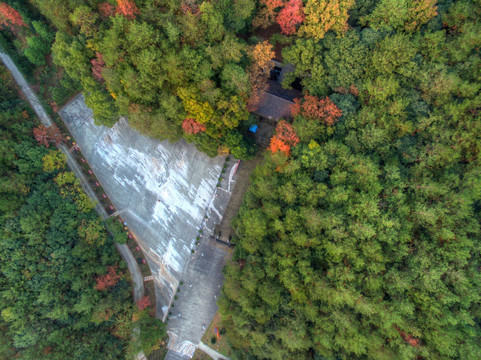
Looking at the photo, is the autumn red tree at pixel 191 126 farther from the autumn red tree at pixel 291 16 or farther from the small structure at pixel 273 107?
the autumn red tree at pixel 291 16

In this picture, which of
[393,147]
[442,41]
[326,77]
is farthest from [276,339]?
[442,41]

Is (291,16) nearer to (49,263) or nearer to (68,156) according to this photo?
(68,156)

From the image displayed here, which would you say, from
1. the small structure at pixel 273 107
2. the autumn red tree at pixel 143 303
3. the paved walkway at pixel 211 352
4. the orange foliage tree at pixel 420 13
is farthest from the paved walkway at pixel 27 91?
the orange foliage tree at pixel 420 13

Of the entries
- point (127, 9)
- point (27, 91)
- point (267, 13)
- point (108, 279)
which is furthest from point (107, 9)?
point (108, 279)

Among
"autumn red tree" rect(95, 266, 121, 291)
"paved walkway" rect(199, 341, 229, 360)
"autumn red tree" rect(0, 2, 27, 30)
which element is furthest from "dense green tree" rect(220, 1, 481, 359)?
"autumn red tree" rect(0, 2, 27, 30)

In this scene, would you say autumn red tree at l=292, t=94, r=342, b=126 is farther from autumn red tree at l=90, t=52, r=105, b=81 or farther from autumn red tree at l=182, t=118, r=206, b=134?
autumn red tree at l=90, t=52, r=105, b=81

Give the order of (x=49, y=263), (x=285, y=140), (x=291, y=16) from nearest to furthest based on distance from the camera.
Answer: (x=291, y=16)
(x=285, y=140)
(x=49, y=263)
